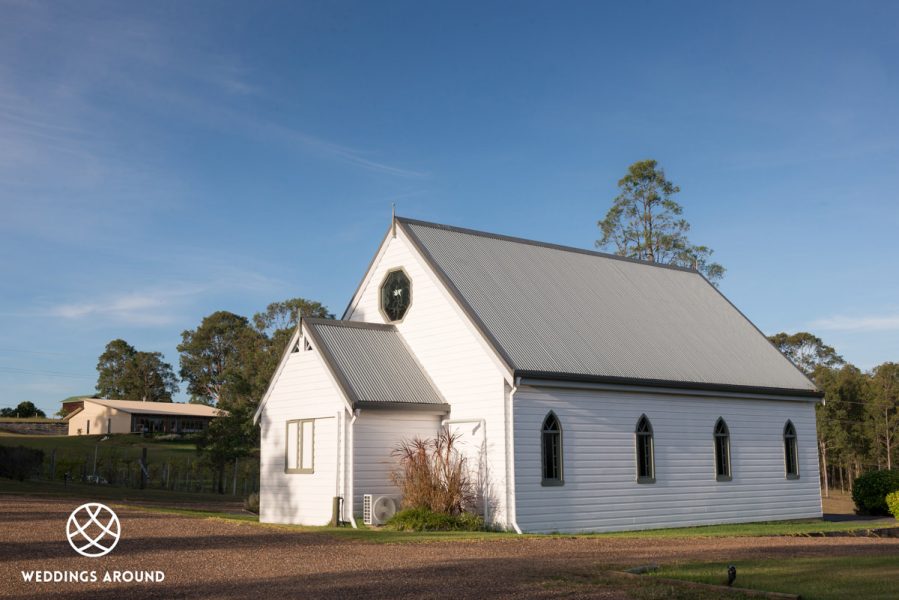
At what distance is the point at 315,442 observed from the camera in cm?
2469

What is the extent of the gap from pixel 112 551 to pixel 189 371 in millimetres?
88844

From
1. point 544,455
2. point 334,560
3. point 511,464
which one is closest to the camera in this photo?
point 334,560

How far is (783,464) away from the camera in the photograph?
30.0m

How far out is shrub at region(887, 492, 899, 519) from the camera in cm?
3056

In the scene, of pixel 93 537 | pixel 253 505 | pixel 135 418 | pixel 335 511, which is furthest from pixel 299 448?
pixel 135 418

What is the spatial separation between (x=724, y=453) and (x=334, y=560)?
656 inches

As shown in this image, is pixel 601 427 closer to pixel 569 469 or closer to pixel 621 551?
pixel 569 469

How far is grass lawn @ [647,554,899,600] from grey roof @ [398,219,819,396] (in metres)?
8.80

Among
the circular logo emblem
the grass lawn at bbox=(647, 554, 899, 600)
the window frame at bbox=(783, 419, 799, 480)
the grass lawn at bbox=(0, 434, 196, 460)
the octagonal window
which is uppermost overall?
the octagonal window

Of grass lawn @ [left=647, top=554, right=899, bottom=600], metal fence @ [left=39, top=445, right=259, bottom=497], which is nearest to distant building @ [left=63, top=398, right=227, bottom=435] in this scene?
metal fence @ [left=39, top=445, right=259, bottom=497]

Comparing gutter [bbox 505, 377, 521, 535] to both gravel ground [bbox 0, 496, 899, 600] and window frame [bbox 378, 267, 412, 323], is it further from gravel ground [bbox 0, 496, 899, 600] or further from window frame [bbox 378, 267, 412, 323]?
window frame [bbox 378, 267, 412, 323]

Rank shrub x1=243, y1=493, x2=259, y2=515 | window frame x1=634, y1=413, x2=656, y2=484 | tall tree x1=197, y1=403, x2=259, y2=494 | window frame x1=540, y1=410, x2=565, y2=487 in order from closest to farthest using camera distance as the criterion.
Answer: window frame x1=540, y1=410, x2=565, y2=487 < window frame x1=634, y1=413, x2=656, y2=484 < shrub x1=243, y1=493, x2=259, y2=515 < tall tree x1=197, y1=403, x2=259, y2=494

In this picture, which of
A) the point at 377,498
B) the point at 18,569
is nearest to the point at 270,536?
the point at 377,498

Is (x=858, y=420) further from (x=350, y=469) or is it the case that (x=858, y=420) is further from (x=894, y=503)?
(x=350, y=469)
